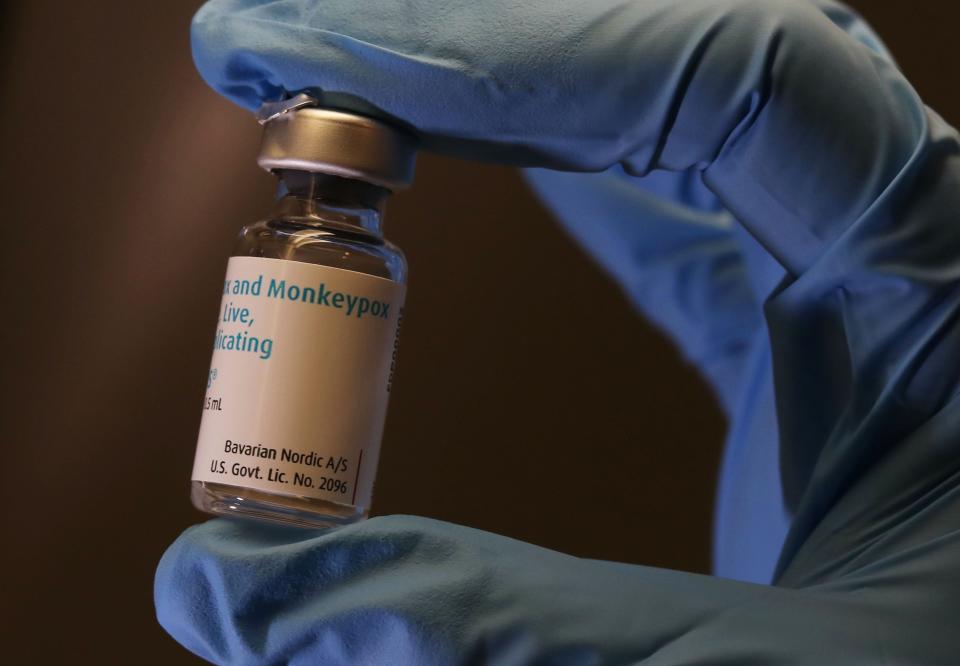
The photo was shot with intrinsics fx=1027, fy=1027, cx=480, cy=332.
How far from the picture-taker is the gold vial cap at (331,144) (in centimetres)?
47

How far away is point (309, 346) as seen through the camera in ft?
1.52

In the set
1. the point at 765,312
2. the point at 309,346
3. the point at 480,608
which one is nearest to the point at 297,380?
the point at 309,346

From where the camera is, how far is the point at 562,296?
1006mm

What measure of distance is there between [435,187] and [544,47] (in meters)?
0.50

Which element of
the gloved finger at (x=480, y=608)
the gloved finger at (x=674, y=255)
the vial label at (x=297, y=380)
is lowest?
the gloved finger at (x=480, y=608)

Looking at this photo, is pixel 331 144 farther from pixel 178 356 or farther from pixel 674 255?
pixel 178 356

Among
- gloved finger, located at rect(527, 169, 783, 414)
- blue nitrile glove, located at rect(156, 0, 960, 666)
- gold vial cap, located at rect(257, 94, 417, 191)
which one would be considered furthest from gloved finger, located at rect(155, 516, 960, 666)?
gloved finger, located at rect(527, 169, 783, 414)

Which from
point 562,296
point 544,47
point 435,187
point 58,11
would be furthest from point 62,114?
point 544,47

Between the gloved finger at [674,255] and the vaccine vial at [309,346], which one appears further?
the gloved finger at [674,255]

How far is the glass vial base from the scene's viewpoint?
474mm

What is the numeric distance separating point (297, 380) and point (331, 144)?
0.36ft

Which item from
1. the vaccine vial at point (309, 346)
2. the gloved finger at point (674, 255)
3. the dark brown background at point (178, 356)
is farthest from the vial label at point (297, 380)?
the dark brown background at point (178, 356)

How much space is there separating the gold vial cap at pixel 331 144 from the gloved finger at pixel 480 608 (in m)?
0.16

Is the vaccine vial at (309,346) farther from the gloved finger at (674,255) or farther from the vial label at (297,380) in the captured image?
the gloved finger at (674,255)
